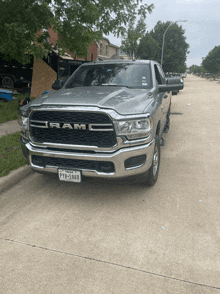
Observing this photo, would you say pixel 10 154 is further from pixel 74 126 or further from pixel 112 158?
pixel 112 158

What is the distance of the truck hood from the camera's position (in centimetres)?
337

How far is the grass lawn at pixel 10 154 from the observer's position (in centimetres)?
457

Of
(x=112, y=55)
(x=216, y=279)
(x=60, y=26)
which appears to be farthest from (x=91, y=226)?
(x=112, y=55)

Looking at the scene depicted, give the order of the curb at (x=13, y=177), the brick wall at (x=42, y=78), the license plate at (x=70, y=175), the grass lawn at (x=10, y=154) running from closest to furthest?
the license plate at (x=70, y=175), the curb at (x=13, y=177), the grass lawn at (x=10, y=154), the brick wall at (x=42, y=78)

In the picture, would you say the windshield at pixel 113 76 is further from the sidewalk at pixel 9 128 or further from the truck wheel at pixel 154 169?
the sidewalk at pixel 9 128

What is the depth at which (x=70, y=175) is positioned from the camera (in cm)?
352

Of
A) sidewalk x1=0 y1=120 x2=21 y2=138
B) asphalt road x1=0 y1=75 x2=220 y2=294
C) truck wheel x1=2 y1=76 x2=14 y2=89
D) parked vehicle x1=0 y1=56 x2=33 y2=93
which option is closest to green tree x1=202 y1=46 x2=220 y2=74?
parked vehicle x1=0 y1=56 x2=33 y2=93

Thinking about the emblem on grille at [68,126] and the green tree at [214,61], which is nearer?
the emblem on grille at [68,126]

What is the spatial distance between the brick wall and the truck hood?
9982mm

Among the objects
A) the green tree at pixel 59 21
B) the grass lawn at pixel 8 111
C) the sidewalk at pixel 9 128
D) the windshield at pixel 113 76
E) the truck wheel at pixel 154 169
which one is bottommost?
the sidewalk at pixel 9 128

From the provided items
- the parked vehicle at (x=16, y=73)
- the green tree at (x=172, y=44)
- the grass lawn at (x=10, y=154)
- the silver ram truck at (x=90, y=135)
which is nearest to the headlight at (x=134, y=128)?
the silver ram truck at (x=90, y=135)

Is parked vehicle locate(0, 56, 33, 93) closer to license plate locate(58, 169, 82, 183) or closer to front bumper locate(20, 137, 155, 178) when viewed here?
front bumper locate(20, 137, 155, 178)

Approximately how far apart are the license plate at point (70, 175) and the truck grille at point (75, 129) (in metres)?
0.38

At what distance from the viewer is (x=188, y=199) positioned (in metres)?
3.92
